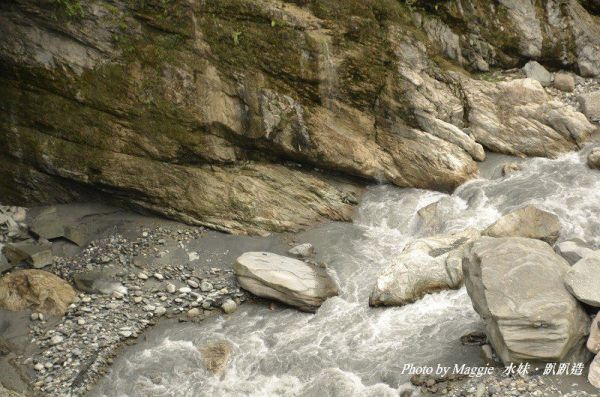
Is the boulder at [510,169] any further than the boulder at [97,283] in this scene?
Yes

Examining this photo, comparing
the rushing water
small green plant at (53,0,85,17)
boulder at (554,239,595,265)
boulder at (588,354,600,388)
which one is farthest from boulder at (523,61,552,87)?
small green plant at (53,0,85,17)

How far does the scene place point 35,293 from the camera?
44.5ft

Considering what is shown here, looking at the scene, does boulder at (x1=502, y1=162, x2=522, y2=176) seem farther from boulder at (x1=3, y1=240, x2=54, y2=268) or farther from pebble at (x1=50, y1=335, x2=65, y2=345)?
boulder at (x1=3, y1=240, x2=54, y2=268)

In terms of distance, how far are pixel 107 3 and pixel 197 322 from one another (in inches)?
386

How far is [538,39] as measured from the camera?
19.5 metres

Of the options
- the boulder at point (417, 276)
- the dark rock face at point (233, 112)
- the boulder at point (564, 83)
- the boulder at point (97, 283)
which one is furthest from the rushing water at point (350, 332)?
the boulder at point (564, 83)

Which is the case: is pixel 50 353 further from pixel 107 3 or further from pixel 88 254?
pixel 107 3

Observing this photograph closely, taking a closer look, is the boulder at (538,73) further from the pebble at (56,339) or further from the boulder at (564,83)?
the pebble at (56,339)

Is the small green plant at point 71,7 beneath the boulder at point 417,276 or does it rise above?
above

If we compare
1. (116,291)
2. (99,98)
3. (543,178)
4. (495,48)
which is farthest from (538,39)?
(116,291)

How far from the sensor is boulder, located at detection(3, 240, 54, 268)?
1500 centimetres

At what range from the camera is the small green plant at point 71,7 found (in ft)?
50.9

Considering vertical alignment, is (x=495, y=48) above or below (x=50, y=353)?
above

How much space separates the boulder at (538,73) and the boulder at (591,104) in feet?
4.71
